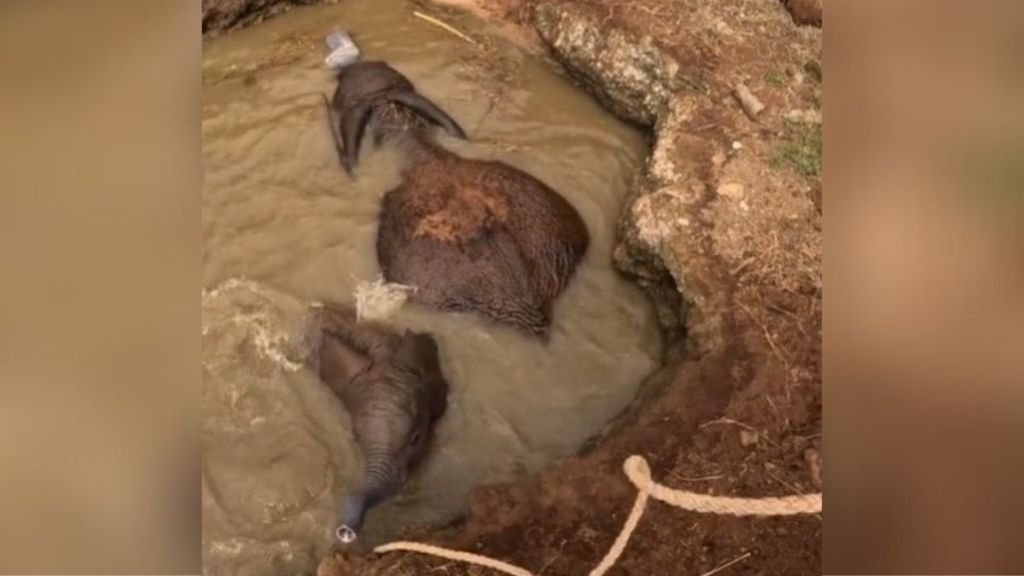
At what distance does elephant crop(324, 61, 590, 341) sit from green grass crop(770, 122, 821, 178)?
0.48 metres

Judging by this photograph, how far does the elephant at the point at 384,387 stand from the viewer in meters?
1.92

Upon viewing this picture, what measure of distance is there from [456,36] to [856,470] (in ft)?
5.18

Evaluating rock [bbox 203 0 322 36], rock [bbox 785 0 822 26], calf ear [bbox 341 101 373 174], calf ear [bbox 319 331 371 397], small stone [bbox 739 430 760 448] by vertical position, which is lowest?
calf ear [bbox 319 331 371 397]

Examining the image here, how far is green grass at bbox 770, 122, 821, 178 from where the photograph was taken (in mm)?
1925

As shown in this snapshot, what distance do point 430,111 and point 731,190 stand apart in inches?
29.7

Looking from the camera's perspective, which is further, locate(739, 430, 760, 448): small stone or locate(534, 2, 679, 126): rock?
locate(534, 2, 679, 126): rock

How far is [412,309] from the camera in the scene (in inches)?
81.0

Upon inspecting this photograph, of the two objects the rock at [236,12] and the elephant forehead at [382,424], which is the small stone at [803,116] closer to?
the elephant forehead at [382,424]

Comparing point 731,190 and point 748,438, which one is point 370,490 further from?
point 731,190

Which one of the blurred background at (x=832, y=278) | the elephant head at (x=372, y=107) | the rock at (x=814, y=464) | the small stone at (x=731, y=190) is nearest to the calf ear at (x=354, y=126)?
the elephant head at (x=372, y=107)

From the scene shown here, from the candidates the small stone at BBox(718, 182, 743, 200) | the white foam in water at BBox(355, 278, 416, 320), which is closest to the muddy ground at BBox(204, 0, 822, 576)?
the small stone at BBox(718, 182, 743, 200)

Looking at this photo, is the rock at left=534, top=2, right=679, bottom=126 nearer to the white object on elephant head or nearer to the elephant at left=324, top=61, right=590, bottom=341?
the elephant at left=324, top=61, right=590, bottom=341

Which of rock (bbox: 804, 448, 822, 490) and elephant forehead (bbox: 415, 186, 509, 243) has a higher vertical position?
elephant forehead (bbox: 415, 186, 509, 243)

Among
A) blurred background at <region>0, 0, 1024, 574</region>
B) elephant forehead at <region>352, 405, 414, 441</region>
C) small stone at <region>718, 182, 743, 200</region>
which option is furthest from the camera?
small stone at <region>718, 182, 743, 200</region>
